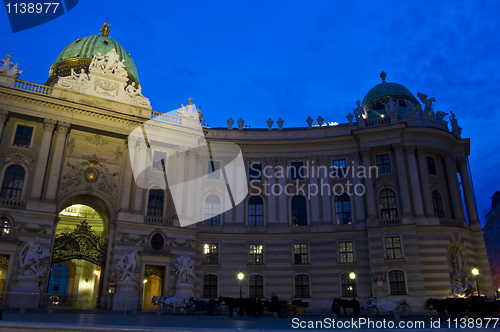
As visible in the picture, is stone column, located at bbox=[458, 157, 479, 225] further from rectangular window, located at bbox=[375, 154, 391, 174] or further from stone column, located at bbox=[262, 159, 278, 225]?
stone column, located at bbox=[262, 159, 278, 225]

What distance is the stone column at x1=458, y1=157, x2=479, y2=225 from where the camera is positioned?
42859mm

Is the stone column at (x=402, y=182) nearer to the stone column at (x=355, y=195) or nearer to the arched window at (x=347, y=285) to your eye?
the stone column at (x=355, y=195)

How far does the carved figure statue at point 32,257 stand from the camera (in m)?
31.0

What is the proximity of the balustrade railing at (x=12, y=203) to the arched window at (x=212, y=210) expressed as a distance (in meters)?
17.0

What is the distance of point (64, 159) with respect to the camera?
3681 centimetres

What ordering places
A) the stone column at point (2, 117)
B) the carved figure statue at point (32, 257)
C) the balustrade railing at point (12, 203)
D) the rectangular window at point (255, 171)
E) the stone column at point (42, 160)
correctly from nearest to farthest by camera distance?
the carved figure statue at point (32, 257)
the balustrade railing at point (12, 203)
the stone column at point (42, 160)
the stone column at point (2, 117)
the rectangular window at point (255, 171)

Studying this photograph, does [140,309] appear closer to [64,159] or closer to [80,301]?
[80,301]

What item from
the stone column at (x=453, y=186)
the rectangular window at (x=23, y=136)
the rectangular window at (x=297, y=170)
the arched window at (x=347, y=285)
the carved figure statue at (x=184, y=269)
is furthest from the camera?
the rectangular window at (x=297, y=170)

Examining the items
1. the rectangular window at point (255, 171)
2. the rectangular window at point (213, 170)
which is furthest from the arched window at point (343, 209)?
the rectangular window at point (213, 170)

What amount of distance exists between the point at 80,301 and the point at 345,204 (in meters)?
27.2

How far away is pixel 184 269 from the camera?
36.7 m

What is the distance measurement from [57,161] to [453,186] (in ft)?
128

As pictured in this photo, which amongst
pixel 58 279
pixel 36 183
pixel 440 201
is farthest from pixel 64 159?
pixel 58 279

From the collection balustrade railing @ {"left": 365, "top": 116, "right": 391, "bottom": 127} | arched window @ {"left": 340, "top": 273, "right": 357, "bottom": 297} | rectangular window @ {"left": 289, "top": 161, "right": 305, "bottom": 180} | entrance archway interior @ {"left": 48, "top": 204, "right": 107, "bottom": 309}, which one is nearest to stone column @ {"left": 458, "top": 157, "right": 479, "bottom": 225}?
balustrade railing @ {"left": 365, "top": 116, "right": 391, "bottom": 127}
